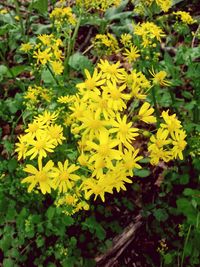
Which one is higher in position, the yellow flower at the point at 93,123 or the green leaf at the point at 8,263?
the yellow flower at the point at 93,123

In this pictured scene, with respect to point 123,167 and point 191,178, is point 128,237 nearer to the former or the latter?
point 191,178

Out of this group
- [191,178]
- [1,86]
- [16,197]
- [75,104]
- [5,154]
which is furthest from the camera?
[1,86]

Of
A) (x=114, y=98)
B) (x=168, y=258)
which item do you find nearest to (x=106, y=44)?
(x=114, y=98)

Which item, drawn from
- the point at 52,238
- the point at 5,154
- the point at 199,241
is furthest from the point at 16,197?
the point at 199,241

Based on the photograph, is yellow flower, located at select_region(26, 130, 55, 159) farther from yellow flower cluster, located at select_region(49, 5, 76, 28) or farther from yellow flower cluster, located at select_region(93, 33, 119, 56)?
yellow flower cluster, located at select_region(49, 5, 76, 28)

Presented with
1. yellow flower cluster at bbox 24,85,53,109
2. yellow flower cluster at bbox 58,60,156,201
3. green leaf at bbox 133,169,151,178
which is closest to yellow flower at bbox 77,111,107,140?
yellow flower cluster at bbox 58,60,156,201

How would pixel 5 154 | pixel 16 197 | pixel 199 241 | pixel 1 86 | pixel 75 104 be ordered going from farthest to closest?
pixel 1 86, pixel 5 154, pixel 16 197, pixel 199 241, pixel 75 104

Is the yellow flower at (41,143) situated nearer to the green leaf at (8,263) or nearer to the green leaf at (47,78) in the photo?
the green leaf at (8,263)

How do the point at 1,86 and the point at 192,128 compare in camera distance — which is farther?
the point at 1,86

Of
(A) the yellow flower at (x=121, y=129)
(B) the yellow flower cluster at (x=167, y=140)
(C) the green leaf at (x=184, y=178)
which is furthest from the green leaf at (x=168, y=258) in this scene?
(A) the yellow flower at (x=121, y=129)
